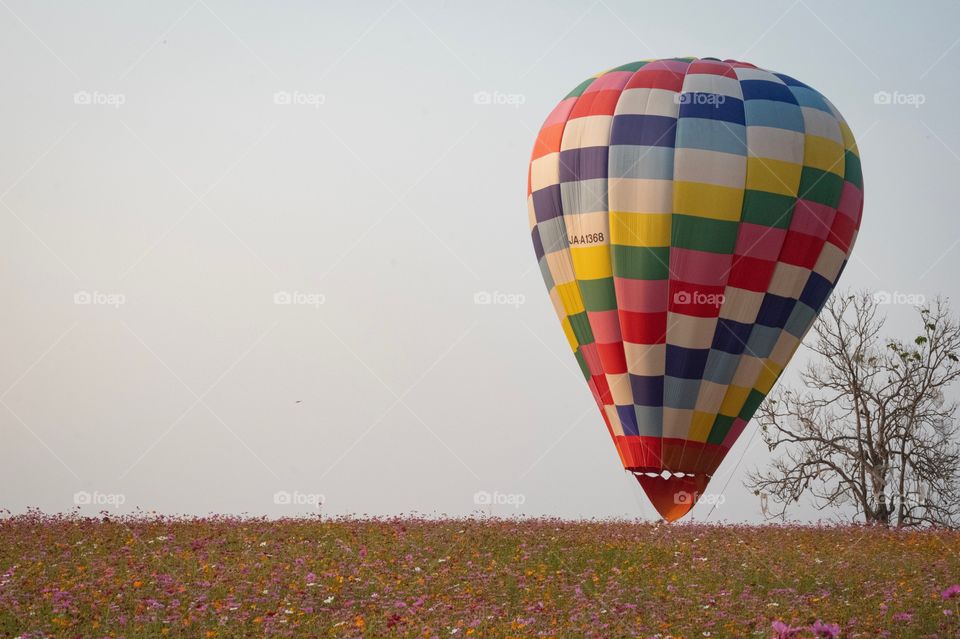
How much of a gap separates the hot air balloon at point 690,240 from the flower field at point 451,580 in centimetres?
271

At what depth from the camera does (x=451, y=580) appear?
16.4m

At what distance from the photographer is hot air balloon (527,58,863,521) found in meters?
22.9

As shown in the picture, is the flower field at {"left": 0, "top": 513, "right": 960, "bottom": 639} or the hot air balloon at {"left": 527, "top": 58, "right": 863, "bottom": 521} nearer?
the flower field at {"left": 0, "top": 513, "right": 960, "bottom": 639}

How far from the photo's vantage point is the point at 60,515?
2134 centimetres

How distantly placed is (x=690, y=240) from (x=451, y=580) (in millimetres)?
9760

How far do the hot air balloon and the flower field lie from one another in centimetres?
271

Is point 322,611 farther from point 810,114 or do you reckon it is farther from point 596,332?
point 810,114

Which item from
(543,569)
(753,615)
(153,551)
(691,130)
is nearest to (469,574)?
(543,569)

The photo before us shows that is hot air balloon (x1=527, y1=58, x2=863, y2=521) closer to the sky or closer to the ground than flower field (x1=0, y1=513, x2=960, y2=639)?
closer to the sky

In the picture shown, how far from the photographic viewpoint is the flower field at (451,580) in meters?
13.9

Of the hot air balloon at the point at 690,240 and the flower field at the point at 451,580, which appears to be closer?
the flower field at the point at 451,580

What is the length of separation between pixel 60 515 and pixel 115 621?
790cm

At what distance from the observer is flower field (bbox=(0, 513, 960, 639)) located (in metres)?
13.9

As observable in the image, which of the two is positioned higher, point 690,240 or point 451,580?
point 690,240
